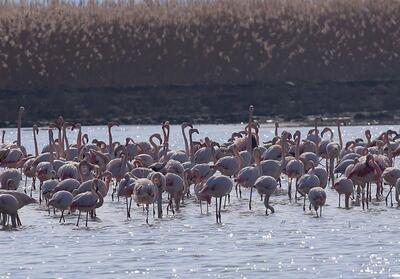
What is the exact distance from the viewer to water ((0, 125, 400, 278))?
1363 cm

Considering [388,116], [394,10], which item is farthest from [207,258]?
[394,10]

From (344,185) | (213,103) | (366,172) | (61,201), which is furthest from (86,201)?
(213,103)

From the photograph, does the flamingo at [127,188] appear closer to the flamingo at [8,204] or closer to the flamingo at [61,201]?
the flamingo at [61,201]

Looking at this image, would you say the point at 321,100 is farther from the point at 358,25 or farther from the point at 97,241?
the point at 97,241

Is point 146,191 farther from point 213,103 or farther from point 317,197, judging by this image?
point 213,103

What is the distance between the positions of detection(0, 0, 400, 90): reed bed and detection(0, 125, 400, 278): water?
2546 centimetres

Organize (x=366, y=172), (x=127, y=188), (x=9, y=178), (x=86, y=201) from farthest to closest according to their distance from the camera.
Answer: (x=9, y=178) < (x=366, y=172) < (x=127, y=188) < (x=86, y=201)

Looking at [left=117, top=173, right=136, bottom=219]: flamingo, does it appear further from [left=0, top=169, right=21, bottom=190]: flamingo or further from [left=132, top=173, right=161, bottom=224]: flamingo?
[left=0, top=169, right=21, bottom=190]: flamingo

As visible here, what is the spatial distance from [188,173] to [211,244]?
13.8 feet

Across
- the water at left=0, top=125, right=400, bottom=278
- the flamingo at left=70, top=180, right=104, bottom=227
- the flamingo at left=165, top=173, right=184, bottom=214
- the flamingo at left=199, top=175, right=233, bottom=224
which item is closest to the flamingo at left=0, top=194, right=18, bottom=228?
the water at left=0, top=125, right=400, bottom=278

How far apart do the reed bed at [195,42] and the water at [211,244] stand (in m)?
25.5

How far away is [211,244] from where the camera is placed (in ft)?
50.4

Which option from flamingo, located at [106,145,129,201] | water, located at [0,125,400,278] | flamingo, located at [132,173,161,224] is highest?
flamingo, located at [106,145,129,201]

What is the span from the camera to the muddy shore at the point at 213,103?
40.4 meters
